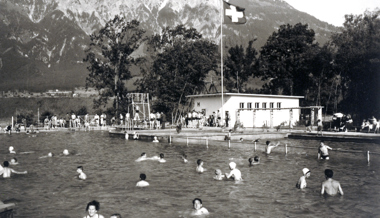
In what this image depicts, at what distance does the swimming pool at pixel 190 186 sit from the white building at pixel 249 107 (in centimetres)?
1657

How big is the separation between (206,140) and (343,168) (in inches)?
385

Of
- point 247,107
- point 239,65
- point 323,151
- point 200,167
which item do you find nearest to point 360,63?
point 247,107

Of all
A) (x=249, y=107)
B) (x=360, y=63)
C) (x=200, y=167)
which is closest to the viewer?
(x=200, y=167)

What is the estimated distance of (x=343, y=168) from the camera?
56.8ft

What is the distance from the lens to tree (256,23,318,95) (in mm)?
57906

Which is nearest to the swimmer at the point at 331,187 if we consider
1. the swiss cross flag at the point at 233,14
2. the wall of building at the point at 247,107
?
the swiss cross flag at the point at 233,14

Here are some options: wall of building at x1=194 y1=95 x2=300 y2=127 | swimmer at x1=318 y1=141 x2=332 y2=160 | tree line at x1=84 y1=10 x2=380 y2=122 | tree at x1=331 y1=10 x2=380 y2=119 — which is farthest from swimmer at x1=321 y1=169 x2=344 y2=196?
tree line at x1=84 y1=10 x2=380 y2=122

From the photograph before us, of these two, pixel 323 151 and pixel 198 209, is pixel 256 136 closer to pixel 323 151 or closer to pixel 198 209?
pixel 323 151

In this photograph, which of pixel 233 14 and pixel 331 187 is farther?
pixel 233 14

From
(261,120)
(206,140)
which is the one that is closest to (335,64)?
(261,120)

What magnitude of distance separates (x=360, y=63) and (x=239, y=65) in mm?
23182

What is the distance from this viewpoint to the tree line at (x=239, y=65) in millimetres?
45406

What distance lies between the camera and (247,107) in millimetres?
40562

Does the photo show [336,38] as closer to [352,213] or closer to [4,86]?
[352,213]
